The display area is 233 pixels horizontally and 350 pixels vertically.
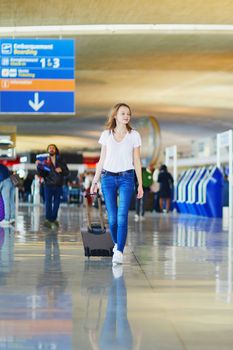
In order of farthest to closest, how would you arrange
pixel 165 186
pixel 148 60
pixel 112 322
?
pixel 165 186, pixel 148 60, pixel 112 322

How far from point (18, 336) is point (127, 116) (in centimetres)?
465

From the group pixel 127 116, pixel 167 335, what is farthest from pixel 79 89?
pixel 167 335

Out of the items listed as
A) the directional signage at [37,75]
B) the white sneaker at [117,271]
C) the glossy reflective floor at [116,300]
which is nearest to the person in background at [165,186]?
the directional signage at [37,75]

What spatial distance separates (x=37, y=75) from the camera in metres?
20.6

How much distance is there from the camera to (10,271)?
840cm

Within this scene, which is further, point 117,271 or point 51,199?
point 51,199

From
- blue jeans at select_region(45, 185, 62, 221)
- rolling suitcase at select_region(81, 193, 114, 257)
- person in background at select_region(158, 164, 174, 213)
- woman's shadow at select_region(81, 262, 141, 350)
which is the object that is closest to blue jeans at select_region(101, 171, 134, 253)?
rolling suitcase at select_region(81, 193, 114, 257)

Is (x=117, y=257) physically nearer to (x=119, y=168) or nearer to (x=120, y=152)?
(x=119, y=168)

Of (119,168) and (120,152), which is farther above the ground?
Answer: (120,152)

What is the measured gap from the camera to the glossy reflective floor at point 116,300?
4.83m

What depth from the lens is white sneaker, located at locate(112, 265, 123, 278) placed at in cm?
818

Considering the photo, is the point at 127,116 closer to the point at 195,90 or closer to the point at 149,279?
the point at 149,279

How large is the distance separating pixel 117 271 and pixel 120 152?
1361mm

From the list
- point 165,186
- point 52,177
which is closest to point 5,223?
point 52,177
